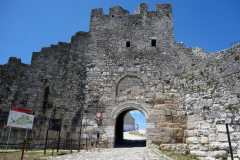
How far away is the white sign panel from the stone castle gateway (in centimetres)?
333

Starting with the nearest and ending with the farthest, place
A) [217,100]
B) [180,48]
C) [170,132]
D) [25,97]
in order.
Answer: [217,100] → [170,132] → [25,97] → [180,48]

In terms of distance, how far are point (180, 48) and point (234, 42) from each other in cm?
283

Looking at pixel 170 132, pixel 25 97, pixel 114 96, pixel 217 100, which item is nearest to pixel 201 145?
pixel 170 132

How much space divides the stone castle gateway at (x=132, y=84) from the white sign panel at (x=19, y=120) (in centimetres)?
333

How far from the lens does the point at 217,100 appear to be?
833 centimetres

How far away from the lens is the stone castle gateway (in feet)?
27.9

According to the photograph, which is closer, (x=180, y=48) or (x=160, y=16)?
(x=180, y=48)

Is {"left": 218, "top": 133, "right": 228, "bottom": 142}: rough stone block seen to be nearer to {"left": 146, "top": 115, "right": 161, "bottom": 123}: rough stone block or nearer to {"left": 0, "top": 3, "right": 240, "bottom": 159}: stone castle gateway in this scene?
{"left": 0, "top": 3, "right": 240, "bottom": 159}: stone castle gateway

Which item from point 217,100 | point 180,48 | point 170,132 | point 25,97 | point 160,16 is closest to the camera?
Answer: point 217,100

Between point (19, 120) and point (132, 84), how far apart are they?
6.02 metres

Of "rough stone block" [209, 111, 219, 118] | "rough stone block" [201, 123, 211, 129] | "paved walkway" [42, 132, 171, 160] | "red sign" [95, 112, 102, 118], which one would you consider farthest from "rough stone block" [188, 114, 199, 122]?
"red sign" [95, 112, 102, 118]

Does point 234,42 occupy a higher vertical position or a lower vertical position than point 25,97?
higher

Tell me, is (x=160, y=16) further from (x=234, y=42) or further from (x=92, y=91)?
(x=92, y=91)

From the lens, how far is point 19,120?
607 centimetres
